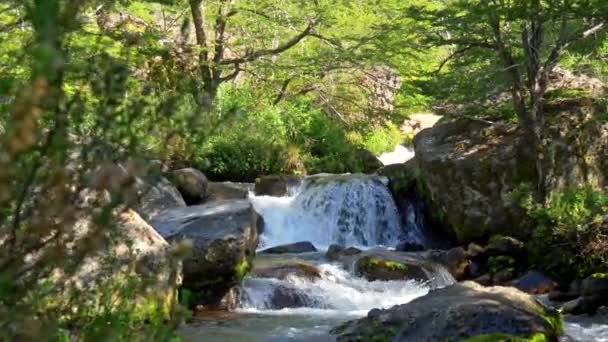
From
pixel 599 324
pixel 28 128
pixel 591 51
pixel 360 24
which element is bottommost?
pixel 599 324

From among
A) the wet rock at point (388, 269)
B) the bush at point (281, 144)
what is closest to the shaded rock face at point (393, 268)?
the wet rock at point (388, 269)

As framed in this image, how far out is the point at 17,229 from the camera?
1.65 metres

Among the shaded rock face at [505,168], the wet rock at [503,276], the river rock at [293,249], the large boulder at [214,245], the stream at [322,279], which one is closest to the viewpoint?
the stream at [322,279]

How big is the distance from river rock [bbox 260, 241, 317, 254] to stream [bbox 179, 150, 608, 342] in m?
0.29

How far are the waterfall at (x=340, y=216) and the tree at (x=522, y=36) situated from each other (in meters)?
3.49

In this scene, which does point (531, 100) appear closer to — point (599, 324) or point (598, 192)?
point (598, 192)

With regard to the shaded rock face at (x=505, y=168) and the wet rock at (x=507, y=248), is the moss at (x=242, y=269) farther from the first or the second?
the shaded rock face at (x=505, y=168)

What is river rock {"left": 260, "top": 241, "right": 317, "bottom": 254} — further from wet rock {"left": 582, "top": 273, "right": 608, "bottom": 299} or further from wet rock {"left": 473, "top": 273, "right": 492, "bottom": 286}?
wet rock {"left": 582, "top": 273, "right": 608, "bottom": 299}

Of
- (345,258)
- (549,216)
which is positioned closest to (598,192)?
(549,216)

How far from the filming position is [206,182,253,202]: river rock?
1548 centimetres

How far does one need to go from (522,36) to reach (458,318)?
6.80m

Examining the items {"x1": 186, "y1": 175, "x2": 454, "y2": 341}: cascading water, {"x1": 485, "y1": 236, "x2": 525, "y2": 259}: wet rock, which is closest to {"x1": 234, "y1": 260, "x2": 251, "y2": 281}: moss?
{"x1": 186, "y1": 175, "x2": 454, "y2": 341}: cascading water

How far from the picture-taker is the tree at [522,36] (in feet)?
37.6

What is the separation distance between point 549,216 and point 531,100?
2.09m
